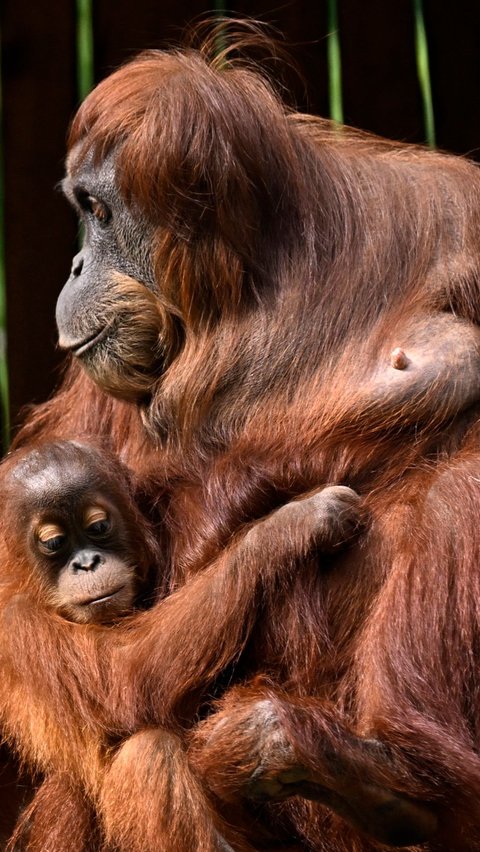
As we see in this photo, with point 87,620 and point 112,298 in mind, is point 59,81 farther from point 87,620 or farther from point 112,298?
point 87,620

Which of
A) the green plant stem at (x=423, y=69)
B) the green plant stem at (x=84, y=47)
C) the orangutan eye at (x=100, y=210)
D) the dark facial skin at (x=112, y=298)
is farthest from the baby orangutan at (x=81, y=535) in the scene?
the green plant stem at (x=423, y=69)

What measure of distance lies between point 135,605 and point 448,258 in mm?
901

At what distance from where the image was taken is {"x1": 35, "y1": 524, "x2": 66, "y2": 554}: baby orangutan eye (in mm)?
2760

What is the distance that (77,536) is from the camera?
2783 mm

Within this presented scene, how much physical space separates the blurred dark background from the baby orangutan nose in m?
1.21

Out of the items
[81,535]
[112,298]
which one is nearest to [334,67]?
[112,298]

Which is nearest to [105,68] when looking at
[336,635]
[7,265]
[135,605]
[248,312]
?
[7,265]

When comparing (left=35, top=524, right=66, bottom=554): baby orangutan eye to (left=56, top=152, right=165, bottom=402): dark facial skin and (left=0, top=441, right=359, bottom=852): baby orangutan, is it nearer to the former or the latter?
(left=0, top=441, right=359, bottom=852): baby orangutan

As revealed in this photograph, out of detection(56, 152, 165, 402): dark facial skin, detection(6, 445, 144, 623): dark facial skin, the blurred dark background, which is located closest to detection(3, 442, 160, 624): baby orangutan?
detection(6, 445, 144, 623): dark facial skin

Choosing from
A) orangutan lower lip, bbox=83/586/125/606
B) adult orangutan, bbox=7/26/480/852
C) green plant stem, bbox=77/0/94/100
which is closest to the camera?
adult orangutan, bbox=7/26/480/852

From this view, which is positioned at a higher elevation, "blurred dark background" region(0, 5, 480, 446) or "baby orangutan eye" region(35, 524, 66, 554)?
"blurred dark background" region(0, 5, 480, 446)

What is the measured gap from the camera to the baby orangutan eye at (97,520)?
9.04 ft

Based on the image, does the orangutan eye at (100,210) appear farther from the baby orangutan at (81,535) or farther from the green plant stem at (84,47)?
the green plant stem at (84,47)

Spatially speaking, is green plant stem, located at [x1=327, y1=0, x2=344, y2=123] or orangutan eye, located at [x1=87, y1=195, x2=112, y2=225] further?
green plant stem, located at [x1=327, y1=0, x2=344, y2=123]
